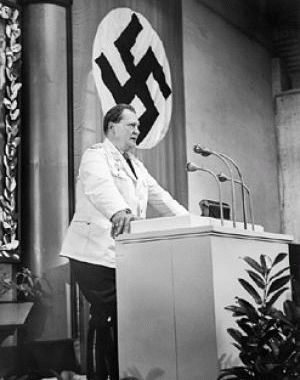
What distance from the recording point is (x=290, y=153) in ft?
32.0

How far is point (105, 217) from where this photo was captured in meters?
3.75

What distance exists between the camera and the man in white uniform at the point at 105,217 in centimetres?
353

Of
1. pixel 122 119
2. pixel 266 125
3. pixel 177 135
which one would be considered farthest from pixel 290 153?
pixel 122 119

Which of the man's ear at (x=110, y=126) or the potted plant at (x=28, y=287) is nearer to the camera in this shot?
the man's ear at (x=110, y=126)

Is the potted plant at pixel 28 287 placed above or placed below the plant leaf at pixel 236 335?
above

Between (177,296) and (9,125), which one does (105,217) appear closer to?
(177,296)

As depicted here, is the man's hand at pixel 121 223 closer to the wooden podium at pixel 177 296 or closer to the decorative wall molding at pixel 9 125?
the wooden podium at pixel 177 296

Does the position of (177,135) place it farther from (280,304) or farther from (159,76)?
(280,304)

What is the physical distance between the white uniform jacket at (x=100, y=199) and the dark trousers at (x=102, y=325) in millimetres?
79

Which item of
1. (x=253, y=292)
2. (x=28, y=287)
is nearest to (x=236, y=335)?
(x=253, y=292)

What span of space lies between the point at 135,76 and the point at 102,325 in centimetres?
337

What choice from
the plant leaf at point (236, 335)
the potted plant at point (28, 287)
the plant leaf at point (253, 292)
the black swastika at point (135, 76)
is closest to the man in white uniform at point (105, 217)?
the plant leaf at point (253, 292)

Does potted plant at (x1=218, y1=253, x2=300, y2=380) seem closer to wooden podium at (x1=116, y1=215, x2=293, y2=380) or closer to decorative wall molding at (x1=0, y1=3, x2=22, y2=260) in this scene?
Result: wooden podium at (x1=116, y1=215, x2=293, y2=380)

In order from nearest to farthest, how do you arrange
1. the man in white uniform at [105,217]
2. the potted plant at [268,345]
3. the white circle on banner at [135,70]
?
the potted plant at [268,345] → the man in white uniform at [105,217] → the white circle on banner at [135,70]
